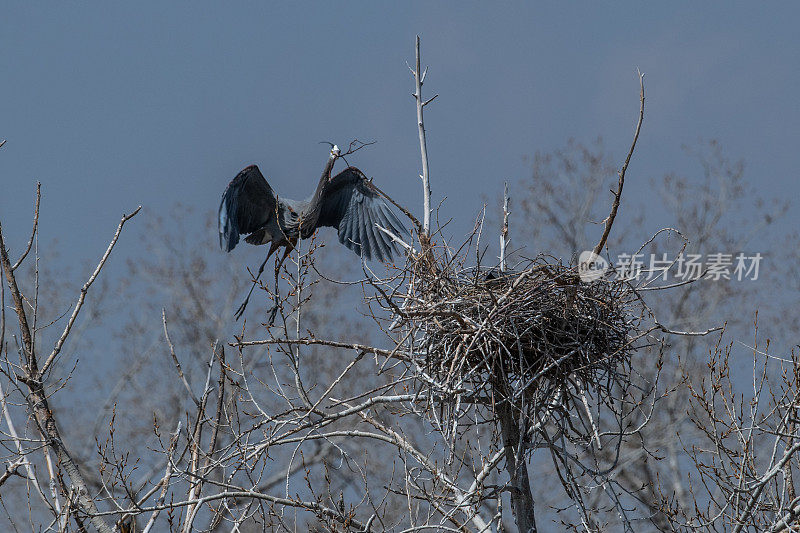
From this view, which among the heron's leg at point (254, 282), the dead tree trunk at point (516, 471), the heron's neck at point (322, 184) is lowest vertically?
the dead tree trunk at point (516, 471)

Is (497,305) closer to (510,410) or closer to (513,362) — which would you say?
(513,362)

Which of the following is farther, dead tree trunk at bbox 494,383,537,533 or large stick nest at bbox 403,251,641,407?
dead tree trunk at bbox 494,383,537,533

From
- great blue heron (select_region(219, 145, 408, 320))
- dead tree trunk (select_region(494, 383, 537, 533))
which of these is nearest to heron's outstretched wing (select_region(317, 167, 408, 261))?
great blue heron (select_region(219, 145, 408, 320))

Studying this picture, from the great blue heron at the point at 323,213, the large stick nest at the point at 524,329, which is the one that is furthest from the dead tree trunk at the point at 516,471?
the great blue heron at the point at 323,213

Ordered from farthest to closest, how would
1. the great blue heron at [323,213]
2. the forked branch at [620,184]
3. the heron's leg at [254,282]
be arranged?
the great blue heron at [323,213] < the heron's leg at [254,282] < the forked branch at [620,184]

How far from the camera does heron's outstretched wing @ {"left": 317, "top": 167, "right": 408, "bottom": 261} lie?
8.61m

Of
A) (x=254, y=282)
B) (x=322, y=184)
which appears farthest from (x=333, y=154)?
(x=254, y=282)

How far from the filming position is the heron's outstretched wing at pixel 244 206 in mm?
8156

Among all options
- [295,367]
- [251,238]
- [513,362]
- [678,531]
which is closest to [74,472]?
[295,367]

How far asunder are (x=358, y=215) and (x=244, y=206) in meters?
1.01

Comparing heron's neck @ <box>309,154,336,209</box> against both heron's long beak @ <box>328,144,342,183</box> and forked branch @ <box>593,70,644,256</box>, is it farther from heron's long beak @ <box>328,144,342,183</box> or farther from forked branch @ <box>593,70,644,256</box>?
forked branch @ <box>593,70,644,256</box>

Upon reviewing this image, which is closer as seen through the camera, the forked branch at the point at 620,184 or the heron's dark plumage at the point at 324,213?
the forked branch at the point at 620,184

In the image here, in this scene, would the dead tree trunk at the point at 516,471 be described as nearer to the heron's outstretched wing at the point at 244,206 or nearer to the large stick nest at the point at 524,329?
the large stick nest at the point at 524,329

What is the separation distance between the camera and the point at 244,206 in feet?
29.1
